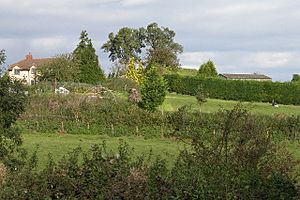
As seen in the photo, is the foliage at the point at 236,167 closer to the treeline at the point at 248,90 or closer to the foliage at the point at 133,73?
the treeline at the point at 248,90

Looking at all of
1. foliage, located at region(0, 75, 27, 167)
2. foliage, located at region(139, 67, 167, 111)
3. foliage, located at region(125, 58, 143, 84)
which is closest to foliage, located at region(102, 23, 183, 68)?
foliage, located at region(125, 58, 143, 84)

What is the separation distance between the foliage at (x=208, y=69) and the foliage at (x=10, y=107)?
6328 centimetres

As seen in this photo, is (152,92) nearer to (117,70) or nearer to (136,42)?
(117,70)

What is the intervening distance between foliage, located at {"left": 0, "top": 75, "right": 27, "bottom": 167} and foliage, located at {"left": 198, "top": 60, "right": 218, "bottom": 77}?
208ft

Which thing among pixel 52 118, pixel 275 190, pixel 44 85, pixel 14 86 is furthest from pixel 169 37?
pixel 275 190

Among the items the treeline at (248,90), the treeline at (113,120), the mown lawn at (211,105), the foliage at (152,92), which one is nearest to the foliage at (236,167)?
the treeline at (113,120)

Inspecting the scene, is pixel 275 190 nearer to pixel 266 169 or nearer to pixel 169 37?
pixel 266 169

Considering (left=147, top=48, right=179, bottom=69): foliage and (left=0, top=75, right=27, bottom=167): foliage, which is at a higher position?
(left=147, top=48, right=179, bottom=69): foliage

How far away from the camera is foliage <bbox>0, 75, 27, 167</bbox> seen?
42.3ft

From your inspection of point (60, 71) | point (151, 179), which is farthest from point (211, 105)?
point (151, 179)

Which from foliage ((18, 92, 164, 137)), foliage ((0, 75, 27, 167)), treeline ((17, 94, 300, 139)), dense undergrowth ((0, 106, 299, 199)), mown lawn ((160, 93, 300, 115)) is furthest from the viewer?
mown lawn ((160, 93, 300, 115))

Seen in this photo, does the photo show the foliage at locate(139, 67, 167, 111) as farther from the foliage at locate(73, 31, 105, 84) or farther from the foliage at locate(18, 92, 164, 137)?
the foliage at locate(73, 31, 105, 84)

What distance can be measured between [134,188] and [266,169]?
2143mm

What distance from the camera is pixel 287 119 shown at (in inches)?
1421
